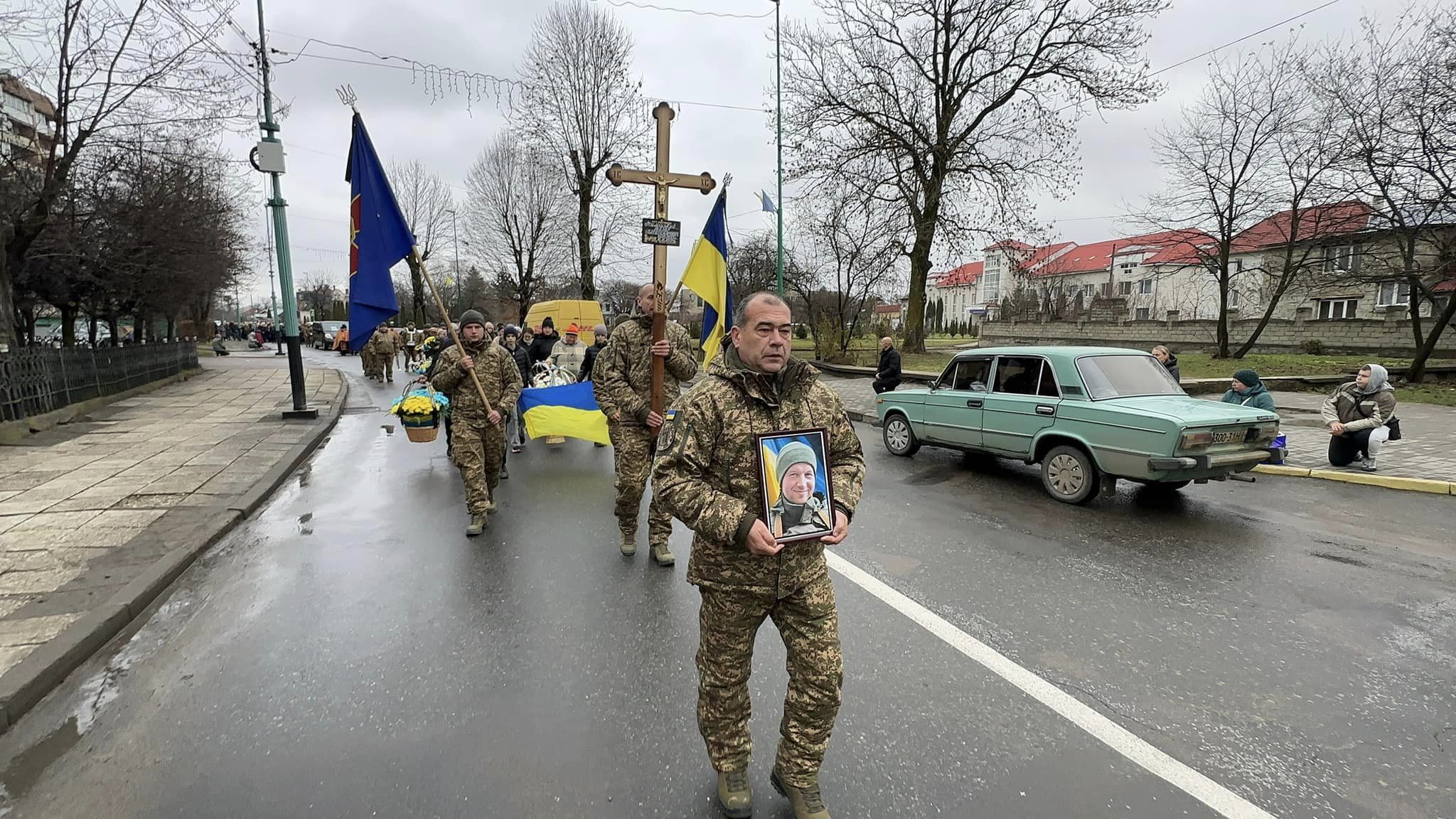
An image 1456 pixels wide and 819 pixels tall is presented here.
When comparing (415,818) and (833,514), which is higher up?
(833,514)

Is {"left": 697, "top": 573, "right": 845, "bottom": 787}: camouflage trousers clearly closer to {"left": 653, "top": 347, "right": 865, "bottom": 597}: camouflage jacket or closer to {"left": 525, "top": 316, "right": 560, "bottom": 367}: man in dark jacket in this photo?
{"left": 653, "top": 347, "right": 865, "bottom": 597}: camouflage jacket

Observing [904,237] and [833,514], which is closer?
[833,514]

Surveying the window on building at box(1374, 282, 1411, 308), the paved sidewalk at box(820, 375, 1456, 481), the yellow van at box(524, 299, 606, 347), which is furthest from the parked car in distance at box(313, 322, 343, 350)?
the window on building at box(1374, 282, 1411, 308)

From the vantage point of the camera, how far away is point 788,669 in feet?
7.76

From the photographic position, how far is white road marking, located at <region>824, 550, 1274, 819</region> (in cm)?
248

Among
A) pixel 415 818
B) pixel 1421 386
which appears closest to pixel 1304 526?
pixel 415 818

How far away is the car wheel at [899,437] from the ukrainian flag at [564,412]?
391 centimetres

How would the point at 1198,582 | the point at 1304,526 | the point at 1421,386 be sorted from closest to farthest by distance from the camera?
the point at 1198,582, the point at 1304,526, the point at 1421,386

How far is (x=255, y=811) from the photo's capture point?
2.44m

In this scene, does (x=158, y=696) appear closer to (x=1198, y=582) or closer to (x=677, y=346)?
(x=677, y=346)

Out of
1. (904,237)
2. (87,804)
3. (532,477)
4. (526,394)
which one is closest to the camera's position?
(87,804)

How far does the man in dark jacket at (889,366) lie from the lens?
12586 millimetres

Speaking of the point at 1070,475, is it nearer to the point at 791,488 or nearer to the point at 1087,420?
the point at 1087,420

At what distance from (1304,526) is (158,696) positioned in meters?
8.52
